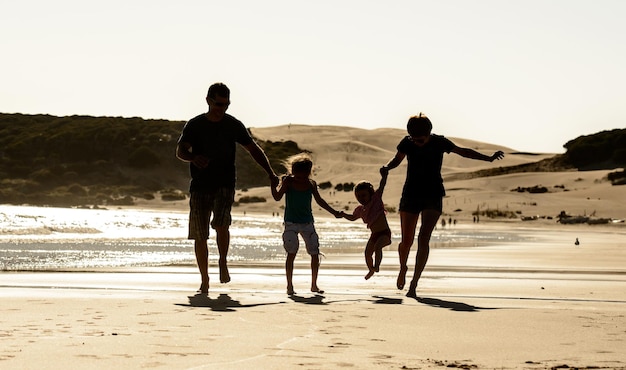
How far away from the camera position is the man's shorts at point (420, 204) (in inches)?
387

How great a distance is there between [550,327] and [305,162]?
370cm

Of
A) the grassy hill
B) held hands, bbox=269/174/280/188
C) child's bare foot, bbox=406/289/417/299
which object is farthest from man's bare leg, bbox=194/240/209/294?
the grassy hill

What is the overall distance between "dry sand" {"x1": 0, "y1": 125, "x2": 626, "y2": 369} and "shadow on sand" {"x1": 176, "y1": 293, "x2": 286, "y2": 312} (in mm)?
11

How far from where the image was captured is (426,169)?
988cm

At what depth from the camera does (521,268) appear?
14516mm

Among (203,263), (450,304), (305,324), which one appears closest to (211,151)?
(203,263)

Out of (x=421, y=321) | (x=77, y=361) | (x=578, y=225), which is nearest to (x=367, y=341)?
(x=421, y=321)

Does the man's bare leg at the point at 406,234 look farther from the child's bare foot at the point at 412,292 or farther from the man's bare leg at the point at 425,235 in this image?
the child's bare foot at the point at 412,292

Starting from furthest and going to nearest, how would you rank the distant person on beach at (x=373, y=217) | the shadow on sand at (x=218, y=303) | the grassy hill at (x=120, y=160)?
the grassy hill at (x=120, y=160) → the distant person on beach at (x=373, y=217) → the shadow on sand at (x=218, y=303)

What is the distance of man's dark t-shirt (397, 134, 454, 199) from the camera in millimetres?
9859

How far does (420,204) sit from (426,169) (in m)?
0.34

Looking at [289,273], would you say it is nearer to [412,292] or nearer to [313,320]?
[412,292]

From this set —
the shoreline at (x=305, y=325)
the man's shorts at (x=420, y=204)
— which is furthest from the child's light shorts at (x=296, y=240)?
the man's shorts at (x=420, y=204)

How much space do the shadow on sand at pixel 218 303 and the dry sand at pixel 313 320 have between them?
0.04ft
